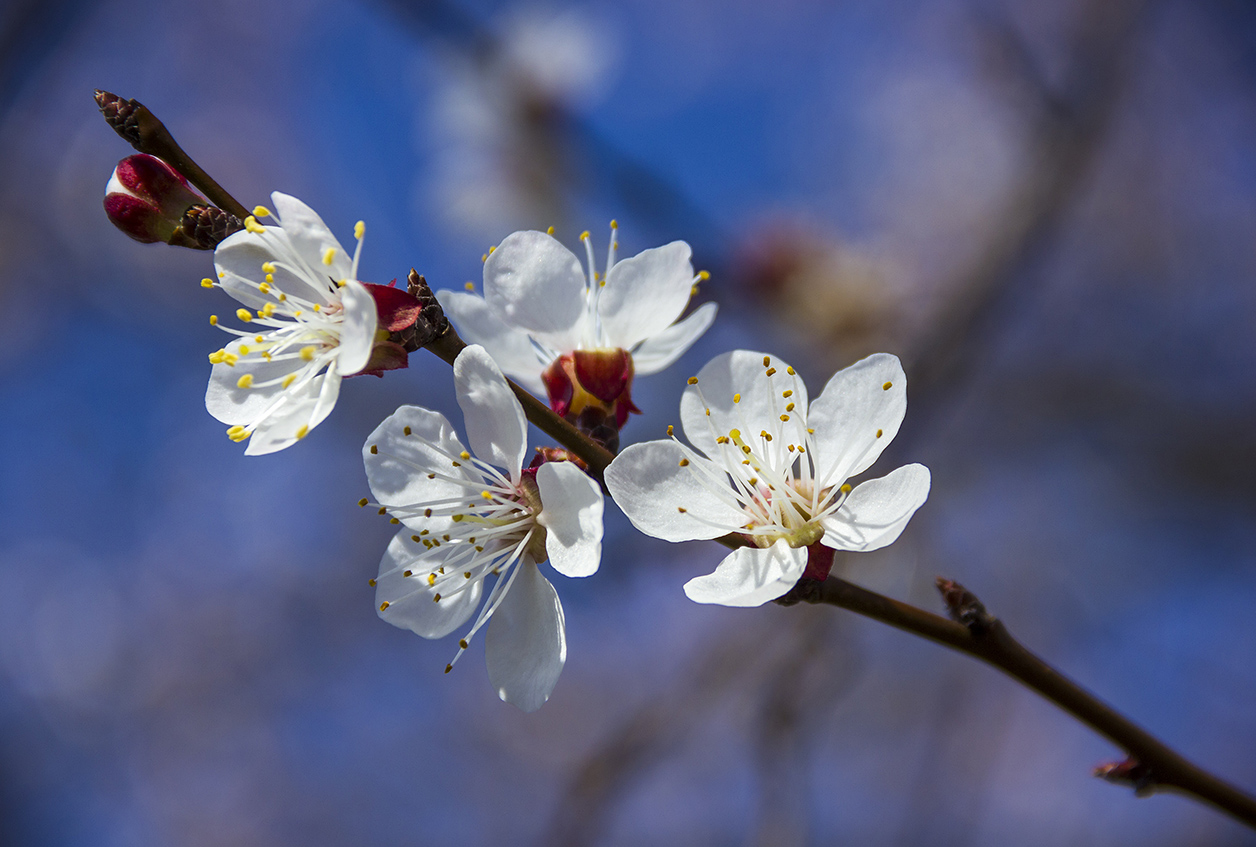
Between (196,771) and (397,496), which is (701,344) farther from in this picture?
(196,771)

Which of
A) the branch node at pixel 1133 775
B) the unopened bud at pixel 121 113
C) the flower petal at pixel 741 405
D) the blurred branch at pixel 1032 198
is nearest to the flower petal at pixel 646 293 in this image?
the flower petal at pixel 741 405

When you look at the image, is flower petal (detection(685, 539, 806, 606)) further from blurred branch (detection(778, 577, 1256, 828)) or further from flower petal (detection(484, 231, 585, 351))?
flower petal (detection(484, 231, 585, 351))

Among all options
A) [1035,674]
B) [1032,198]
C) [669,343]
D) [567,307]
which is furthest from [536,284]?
[1032,198]

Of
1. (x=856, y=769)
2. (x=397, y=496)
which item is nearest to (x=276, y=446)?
(x=397, y=496)

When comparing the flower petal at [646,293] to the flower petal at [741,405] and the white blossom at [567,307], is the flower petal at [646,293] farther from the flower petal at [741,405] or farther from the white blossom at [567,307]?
the flower petal at [741,405]

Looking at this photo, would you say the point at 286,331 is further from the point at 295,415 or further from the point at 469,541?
the point at 469,541

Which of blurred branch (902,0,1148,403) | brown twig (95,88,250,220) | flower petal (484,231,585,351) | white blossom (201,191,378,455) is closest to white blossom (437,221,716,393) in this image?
A: flower petal (484,231,585,351)
